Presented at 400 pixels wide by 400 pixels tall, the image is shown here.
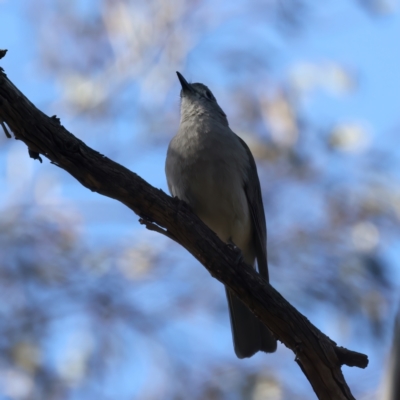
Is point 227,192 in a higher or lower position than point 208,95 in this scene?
lower

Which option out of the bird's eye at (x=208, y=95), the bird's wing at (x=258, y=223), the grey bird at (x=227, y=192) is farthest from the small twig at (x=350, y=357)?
the bird's eye at (x=208, y=95)

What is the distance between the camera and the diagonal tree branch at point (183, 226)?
3.83 metres

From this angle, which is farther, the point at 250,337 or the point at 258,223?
the point at 258,223

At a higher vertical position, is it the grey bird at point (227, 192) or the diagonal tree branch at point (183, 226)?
the grey bird at point (227, 192)

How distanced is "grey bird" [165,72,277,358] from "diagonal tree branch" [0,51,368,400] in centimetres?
95

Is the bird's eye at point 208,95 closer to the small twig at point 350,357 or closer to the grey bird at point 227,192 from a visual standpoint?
the grey bird at point 227,192

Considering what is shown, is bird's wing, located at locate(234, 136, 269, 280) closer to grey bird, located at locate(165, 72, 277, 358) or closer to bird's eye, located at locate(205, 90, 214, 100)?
grey bird, located at locate(165, 72, 277, 358)

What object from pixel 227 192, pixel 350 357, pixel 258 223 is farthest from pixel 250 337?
pixel 350 357

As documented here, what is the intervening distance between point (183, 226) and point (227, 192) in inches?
43.5

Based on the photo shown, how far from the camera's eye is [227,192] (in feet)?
17.0

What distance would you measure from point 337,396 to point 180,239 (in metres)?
1.33

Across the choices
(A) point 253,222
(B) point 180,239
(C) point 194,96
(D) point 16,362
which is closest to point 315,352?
(B) point 180,239

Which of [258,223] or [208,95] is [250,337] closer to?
[258,223]

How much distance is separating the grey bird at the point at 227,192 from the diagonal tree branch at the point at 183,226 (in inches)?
37.4
